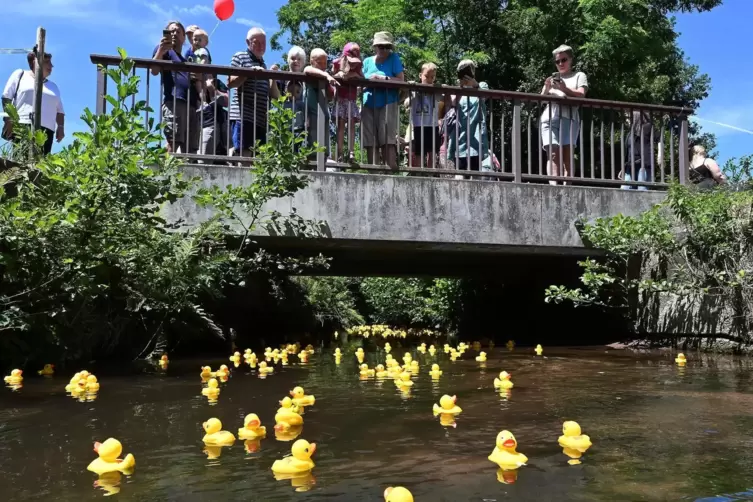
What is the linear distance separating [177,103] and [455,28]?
14.5 m

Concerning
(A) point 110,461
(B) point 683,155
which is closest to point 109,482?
→ (A) point 110,461

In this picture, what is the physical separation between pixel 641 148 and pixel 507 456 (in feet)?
25.6

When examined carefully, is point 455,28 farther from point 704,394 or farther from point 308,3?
point 704,394

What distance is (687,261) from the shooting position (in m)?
8.88

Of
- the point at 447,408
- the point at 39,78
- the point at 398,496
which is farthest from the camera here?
the point at 39,78

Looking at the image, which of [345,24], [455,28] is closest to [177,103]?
[455,28]

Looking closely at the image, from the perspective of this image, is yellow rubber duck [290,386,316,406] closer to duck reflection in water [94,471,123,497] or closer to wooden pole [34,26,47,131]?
duck reflection in water [94,471,123,497]

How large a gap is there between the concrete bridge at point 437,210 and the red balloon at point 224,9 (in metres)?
4.09

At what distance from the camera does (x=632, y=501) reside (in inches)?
103

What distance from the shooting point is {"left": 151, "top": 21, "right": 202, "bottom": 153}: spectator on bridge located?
8375 mm

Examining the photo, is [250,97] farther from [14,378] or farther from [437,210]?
[14,378]

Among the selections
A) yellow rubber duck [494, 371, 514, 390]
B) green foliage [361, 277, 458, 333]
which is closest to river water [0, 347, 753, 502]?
yellow rubber duck [494, 371, 514, 390]

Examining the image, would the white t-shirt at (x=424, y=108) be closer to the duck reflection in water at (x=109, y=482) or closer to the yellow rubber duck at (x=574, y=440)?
the yellow rubber duck at (x=574, y=440)

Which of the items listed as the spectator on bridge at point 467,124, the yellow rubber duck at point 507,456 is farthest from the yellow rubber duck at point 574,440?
the spectator on bridge at point 467,124
